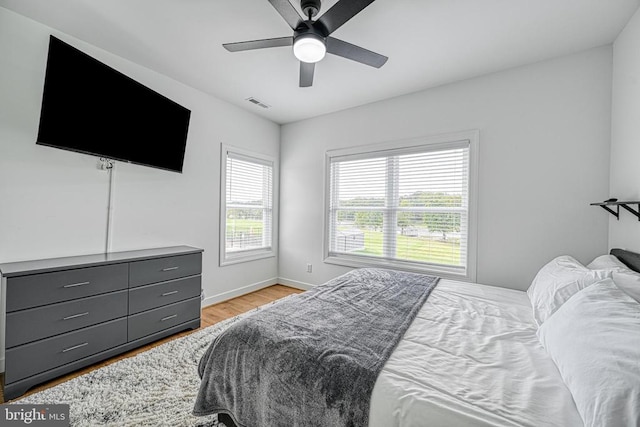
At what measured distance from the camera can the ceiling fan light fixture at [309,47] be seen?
174 cm

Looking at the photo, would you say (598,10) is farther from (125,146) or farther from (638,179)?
(125,146)

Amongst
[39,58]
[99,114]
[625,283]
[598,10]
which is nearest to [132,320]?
[99,114]

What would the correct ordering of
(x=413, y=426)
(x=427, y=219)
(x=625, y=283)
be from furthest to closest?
1. (x=427, y=219)
2. (x=625, y=283)
3. (x=413, y=426)

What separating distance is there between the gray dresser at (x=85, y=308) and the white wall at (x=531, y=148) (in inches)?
123

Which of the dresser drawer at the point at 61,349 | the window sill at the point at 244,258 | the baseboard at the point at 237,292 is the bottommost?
the baseboard at the point at 237,292

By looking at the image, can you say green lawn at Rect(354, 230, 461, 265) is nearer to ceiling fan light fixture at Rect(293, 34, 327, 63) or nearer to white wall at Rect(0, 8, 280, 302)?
white wall at Rect(0, 8, 280, 302)

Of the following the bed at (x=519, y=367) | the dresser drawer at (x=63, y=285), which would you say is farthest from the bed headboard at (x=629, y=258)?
the dresser drawer at (x=63, y=285)

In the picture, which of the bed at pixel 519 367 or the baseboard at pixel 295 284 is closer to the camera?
the bed at pixel 519 367

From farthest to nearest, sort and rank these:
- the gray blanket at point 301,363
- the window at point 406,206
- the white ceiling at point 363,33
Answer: the window at point 406,206, the white ceiling at point 363,33, the gray blanket at point 301,363

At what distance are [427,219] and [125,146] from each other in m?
3.26

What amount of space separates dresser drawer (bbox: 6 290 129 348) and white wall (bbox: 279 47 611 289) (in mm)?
3412

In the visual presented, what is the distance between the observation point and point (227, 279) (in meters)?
3.67

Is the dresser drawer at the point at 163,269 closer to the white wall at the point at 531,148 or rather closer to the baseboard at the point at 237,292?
the baseboard at the point at 237,292

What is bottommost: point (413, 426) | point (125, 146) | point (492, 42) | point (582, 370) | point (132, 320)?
point (132, 320)
